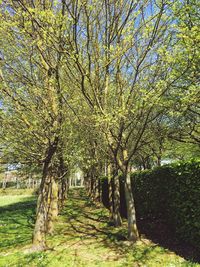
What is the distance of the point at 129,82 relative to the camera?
38.3ft

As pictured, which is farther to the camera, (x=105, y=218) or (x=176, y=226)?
(x=105, y=218)

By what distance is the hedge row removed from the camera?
25.0 feet

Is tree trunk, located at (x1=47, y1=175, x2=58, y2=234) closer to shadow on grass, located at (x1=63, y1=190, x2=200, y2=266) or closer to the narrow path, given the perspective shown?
the narrow path

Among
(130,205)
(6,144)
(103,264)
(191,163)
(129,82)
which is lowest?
(103,264)

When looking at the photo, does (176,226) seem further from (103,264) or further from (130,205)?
(103,264)

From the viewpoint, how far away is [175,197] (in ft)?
28.8

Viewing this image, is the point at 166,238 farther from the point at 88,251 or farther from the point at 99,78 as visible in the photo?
the point at 99,78

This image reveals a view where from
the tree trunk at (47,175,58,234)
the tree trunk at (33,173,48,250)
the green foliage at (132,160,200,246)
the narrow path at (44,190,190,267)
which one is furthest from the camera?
the tree trunk at (47,175,58,234)

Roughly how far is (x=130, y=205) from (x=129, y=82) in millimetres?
5918

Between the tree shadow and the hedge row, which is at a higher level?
the hedge row

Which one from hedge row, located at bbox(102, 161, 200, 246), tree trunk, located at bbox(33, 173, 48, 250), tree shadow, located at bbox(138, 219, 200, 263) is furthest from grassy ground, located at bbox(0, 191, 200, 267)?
hedge row, located at bbox(102, 161, 200, 246)

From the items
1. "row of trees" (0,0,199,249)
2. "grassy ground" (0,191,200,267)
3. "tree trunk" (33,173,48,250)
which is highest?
"row of trees" (0,0,199,249)

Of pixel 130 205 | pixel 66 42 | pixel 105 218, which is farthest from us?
pixel 105 218

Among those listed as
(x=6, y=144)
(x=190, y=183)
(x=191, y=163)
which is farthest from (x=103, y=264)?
(x=6, y=144)
